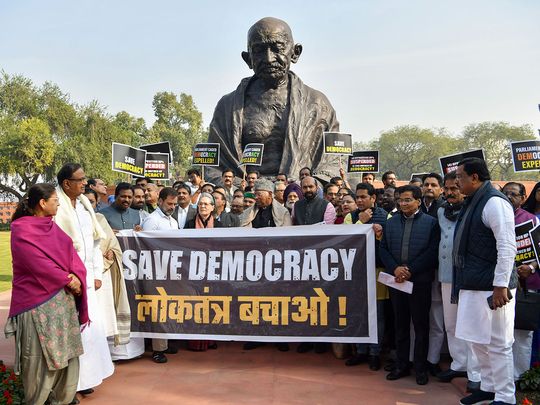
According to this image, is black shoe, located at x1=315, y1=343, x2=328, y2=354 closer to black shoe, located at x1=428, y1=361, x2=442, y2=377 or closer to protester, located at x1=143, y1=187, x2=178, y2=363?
black shoe, located at x1=428, y1=361, x2=442, y2=377

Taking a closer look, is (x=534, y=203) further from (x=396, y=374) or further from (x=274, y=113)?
(x=274, y=113)

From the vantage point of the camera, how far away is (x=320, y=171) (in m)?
10.4

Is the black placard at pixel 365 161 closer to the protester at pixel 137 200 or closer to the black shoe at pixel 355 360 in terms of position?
the protester at pixel 137 200

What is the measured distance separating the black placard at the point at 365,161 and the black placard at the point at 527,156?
2473 mm

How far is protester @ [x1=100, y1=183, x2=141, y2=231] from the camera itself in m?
5.57

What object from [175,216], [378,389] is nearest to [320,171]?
[175,216]

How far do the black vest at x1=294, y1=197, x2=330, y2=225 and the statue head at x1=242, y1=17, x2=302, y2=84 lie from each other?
5354 mm

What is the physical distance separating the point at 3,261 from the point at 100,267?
35.7ft

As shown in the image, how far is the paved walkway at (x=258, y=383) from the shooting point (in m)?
4.10

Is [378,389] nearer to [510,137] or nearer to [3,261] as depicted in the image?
[3,261]

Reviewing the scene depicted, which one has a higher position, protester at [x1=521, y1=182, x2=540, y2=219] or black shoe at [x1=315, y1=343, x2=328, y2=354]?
Result: protester at [x1=521, y1=182, x2=540, y2=219]

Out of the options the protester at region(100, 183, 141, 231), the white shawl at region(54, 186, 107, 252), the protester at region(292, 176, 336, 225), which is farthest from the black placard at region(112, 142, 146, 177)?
the white shawl at region(54, 186, 107, 252)

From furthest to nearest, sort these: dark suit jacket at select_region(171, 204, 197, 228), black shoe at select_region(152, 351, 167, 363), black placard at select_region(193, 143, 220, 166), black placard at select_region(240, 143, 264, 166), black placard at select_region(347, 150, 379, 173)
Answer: black placard at select_region(193, 143, 220, 166) → black placard at select_region(240, 143, 264, 166) → black placard at select_region(347, 150, 379, 173) → dark suit jacket at select_region(171, 204, 197, 228) → black shoe at select_region(152, 351, 167, 363)

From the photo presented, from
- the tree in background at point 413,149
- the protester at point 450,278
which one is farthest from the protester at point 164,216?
the tree in background at point 413,149
